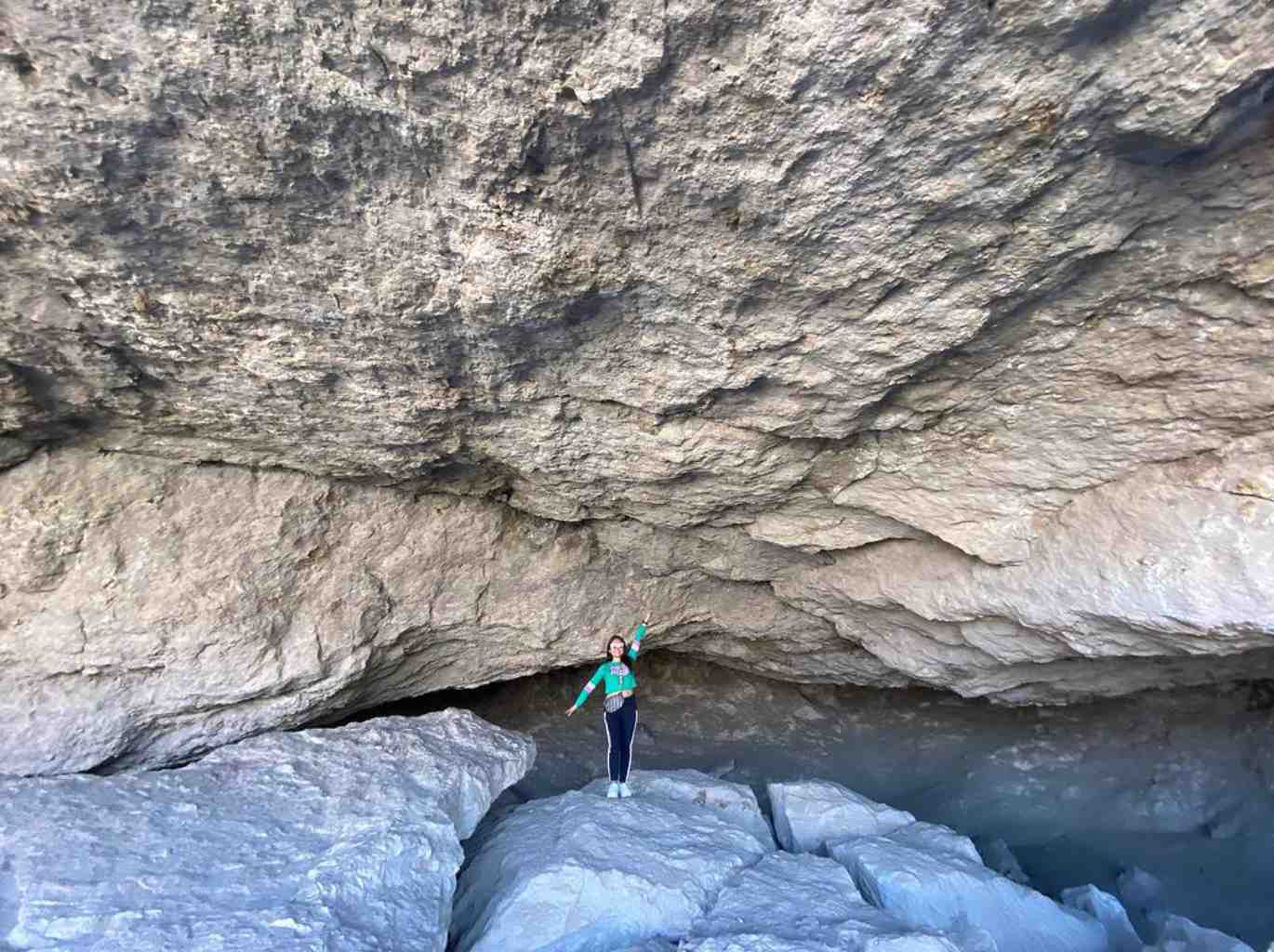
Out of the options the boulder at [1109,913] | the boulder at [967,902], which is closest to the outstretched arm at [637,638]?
the boulder at [967,902]

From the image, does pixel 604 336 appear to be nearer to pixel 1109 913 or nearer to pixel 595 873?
pixel 595 873

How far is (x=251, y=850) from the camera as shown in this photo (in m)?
2.87

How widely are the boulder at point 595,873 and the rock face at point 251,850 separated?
12.1 inches

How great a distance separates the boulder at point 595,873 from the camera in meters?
3.05

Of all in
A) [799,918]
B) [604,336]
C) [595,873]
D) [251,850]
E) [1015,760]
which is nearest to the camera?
[251,850]

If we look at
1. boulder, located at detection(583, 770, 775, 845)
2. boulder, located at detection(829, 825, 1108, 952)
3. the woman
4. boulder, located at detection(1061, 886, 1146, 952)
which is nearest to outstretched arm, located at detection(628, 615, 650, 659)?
the woman

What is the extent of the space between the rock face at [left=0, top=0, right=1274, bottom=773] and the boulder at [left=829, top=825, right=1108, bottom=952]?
4.47ft

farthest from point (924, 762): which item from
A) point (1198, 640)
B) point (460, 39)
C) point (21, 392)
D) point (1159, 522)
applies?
point (21, 392)

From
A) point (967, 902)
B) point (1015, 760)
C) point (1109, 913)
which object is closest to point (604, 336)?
point (967, 902)

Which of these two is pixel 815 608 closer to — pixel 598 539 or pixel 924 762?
pixel 598 539

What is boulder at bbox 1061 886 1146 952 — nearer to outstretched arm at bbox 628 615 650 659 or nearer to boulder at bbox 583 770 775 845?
boulder at bbox 583 770 775 845

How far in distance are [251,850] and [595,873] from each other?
1546mm

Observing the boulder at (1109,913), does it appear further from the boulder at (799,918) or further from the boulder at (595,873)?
the boulder at (595,873)

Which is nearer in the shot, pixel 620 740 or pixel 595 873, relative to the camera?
pixel 595 873
